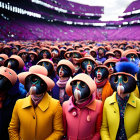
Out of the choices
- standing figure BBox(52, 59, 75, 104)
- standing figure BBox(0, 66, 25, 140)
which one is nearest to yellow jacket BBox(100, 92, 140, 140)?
standing figure BBox(52, 59, 75, 104)

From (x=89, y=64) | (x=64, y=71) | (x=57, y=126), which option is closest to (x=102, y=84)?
(x=64, y=71)

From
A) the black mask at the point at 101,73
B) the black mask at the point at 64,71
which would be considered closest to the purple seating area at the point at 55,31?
the black mask at the point at 64,71

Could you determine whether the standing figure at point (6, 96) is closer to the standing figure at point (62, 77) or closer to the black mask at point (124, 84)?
the standing figure at point (62, 77)

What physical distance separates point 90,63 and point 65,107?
8.08 ft

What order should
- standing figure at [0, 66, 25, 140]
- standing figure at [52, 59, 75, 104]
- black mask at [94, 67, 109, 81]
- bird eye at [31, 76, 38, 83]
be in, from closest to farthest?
bird eye at [31, 76, 38, 83] → standing figure at [0, 66, 25, 140] → black mask at [94, 67, 109, 81] → standing figure at [52, 59, 75, 104]

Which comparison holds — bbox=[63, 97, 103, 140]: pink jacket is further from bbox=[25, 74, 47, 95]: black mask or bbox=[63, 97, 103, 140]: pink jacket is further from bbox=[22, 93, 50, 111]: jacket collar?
bbox=[25, 74, 47, 95]: black mask

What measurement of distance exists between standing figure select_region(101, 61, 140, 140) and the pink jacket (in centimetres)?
11

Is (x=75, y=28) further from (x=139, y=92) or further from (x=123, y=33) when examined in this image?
(x=139, y=92)

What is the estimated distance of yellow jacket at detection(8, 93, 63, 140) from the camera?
2.06 m

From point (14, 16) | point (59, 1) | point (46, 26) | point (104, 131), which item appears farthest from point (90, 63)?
point (59, 1)

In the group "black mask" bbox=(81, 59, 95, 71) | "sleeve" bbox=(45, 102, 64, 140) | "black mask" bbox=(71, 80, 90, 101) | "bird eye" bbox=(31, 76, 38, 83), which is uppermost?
"black mask" bbox=(81, 59, 95, 71)

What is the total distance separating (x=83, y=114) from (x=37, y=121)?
0.70m

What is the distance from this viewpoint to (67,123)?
2172mm

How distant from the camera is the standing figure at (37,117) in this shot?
6.78ft
